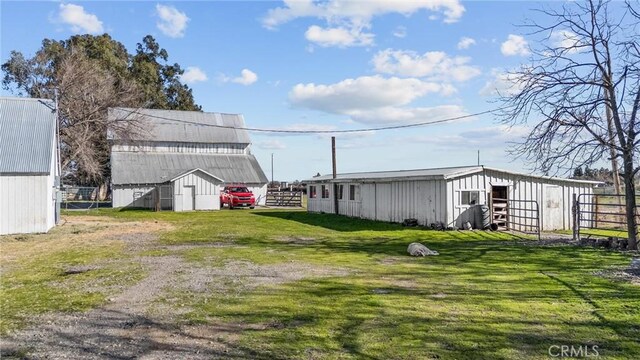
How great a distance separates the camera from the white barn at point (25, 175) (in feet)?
60.4

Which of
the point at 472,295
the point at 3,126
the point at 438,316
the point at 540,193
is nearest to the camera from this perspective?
the point at 438,316

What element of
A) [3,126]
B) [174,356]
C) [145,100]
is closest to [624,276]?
[174,356]

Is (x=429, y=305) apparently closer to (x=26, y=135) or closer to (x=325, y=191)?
(x=26, y=135)

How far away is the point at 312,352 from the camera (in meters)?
5.05

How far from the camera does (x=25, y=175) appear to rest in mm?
18688

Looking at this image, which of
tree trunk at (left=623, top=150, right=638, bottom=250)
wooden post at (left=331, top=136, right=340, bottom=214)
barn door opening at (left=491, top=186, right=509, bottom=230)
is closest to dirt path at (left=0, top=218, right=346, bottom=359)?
tree trunk at (left=623, top=150, right=638, bottom=250)

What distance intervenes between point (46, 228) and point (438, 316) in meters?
17.7

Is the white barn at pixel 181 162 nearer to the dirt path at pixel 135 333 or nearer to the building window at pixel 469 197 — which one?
the building window at pixel 469 197

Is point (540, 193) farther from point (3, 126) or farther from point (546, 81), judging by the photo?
point (3, 126)

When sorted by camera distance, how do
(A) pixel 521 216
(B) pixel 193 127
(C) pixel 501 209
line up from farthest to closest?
1. (B) pixel 193 127
2. (C) pixel 501 209
3. (A) pixel 521 216

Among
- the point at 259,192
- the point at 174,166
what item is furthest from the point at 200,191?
the point at 259,192

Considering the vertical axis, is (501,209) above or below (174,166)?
below

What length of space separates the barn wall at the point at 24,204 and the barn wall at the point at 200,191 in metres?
16.4

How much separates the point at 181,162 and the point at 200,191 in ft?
30.3
